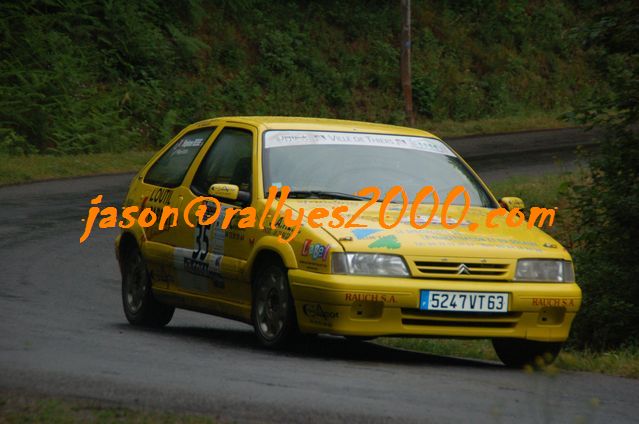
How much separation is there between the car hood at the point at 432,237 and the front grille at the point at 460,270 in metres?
0.06

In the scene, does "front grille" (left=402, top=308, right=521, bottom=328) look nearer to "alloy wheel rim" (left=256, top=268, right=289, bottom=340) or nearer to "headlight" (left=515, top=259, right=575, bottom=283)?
"headlight" (left=515, top=259, right=575, bottom=283)

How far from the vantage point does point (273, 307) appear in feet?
29.0

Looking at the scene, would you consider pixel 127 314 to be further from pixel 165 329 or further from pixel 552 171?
pixel 552 171

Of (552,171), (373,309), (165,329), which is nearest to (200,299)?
(165,329)

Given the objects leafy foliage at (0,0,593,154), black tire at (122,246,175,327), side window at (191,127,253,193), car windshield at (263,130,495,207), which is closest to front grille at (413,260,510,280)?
car windshield at (263,130,495,207)

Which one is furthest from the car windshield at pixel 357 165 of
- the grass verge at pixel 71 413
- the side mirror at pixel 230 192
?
the grass verge at pixel 71 413

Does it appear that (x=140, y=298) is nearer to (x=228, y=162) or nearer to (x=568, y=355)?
(x=228, y=162)

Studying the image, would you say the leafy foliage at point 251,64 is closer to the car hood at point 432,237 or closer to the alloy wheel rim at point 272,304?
the alloy wheel rim at point 272,304

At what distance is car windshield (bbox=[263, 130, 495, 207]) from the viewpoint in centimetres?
951

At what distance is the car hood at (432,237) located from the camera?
27.8ft

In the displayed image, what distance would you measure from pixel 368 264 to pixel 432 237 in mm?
513

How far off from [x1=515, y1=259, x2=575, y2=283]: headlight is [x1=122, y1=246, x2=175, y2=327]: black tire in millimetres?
3283

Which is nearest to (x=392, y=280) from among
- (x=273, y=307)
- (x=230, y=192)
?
(x=273, y=307)

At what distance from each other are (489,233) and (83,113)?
21.0 m
